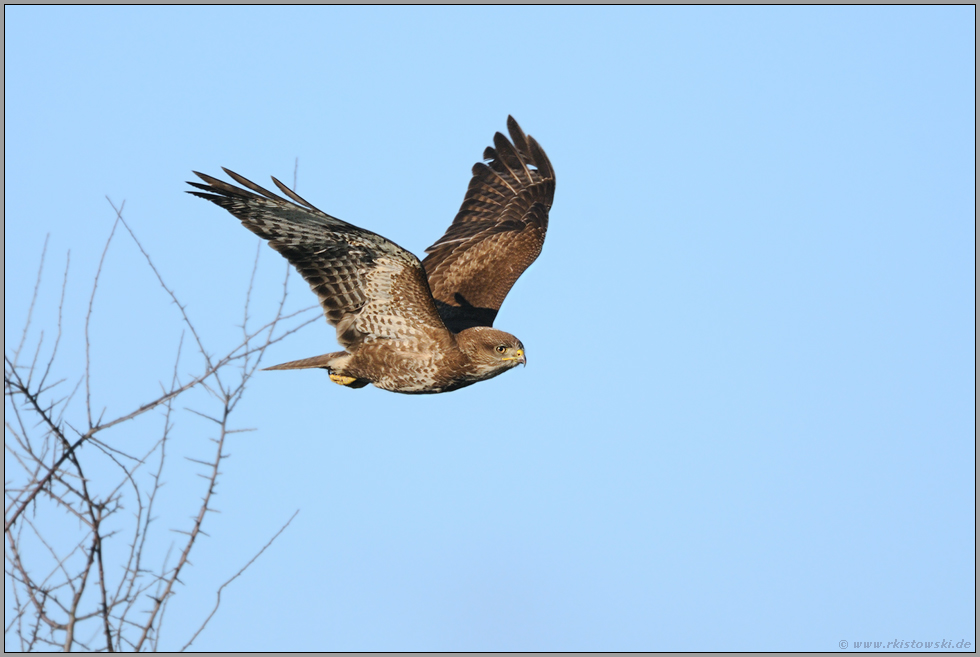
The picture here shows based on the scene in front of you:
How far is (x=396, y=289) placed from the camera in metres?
6.96

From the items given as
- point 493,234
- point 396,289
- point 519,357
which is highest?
point 493,234

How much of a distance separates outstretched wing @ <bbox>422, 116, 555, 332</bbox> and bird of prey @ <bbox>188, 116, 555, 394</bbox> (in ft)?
0.04

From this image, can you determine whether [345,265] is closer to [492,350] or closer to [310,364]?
[310,364]

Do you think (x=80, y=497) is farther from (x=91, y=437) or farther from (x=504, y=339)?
(x=504, y=339)

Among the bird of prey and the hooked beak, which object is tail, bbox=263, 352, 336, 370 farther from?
the hooked beak

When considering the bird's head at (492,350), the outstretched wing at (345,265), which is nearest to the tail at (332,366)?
the outstretched wing at (345,265)

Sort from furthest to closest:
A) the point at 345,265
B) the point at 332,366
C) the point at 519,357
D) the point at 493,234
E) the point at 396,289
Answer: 1. the point at 493,234
2. the point at 332,366
3. the point at 519,357
4. the point at 396,289
5. the point at 345,265

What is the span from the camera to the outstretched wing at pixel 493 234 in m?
8.62

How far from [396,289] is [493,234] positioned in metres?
2.50

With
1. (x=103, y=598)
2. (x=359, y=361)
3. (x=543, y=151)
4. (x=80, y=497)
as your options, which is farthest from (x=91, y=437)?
(x=543, y=151)

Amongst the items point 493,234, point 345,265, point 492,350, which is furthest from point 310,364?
point 493,234

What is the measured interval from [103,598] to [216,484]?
28.2 inches

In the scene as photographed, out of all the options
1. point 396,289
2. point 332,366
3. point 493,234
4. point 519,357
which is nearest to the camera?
point 396,289

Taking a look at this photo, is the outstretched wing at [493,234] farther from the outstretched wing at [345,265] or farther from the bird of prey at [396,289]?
the outstretched wing at [345,265]
